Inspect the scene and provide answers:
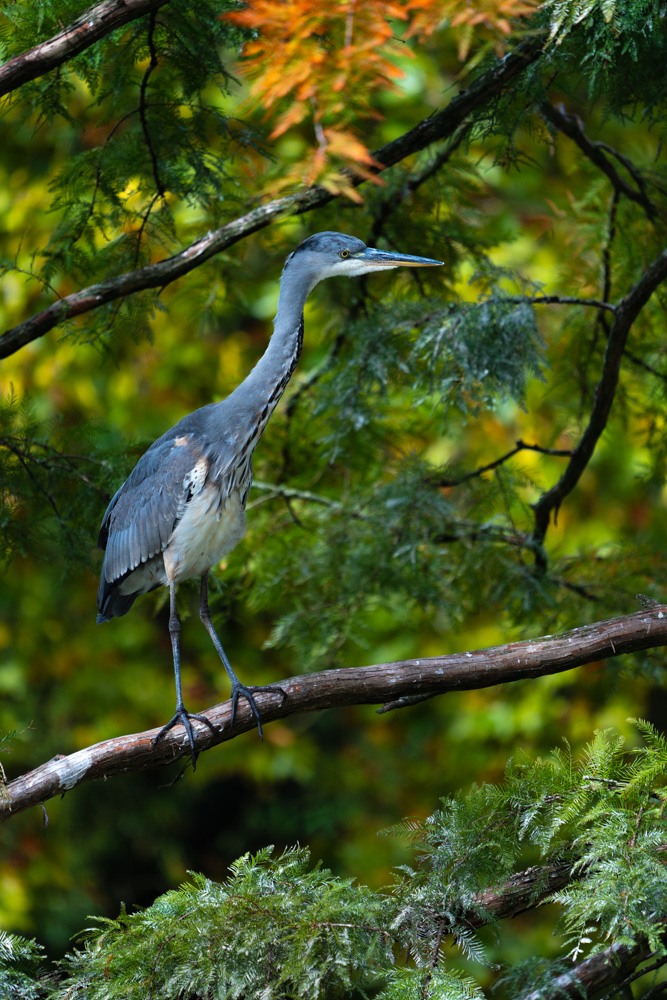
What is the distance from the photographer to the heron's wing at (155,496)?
7.79 feet

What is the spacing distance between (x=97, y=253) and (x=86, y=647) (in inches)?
105

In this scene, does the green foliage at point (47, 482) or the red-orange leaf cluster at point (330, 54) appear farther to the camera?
the green foliage at point (47, 482)

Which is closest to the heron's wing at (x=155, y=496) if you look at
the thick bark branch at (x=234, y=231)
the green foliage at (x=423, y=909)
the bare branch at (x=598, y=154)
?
the thick bark branch at (x=234, y=231)

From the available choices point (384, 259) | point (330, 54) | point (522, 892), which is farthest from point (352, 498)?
point (330, 54)

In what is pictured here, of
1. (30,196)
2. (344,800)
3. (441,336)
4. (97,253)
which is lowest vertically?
(344,800)

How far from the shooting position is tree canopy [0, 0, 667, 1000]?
1.58 meters

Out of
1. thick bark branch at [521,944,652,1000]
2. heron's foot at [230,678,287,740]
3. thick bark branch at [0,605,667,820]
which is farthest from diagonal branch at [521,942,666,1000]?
heron's foot at [230,678,287,740]

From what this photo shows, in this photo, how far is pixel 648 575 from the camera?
3064 mm

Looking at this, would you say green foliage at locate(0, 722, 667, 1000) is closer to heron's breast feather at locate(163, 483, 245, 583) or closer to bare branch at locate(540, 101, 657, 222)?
heron's breast feather at locate(163, 483, 245, 583)

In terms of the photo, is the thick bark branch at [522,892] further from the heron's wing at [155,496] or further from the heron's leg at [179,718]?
the heron's wing at [155,496]

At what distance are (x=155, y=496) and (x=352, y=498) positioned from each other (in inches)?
37.7

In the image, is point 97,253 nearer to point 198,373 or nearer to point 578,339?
point 578,339

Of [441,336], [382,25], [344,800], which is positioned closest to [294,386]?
[441,336]

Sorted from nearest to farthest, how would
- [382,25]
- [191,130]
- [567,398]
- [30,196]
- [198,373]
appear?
[382,25] < [191,130] < [567,398] < [30,196] < [198,373]
